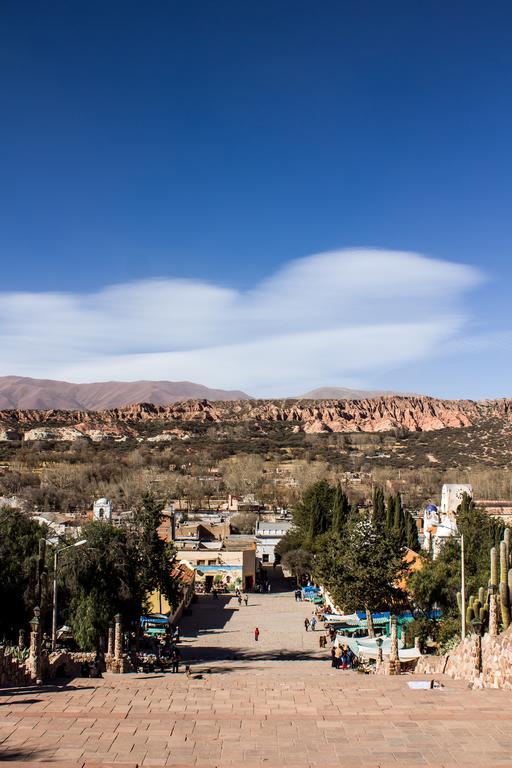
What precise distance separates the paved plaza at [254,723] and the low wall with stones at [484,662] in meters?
0.59

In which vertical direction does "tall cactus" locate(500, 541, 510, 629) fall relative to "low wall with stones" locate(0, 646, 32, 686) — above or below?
above

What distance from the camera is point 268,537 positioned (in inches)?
2766

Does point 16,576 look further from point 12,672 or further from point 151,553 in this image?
point 12,672

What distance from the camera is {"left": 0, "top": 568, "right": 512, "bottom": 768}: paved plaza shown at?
11766 mm

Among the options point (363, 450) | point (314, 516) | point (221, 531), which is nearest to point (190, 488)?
point (221, 531)

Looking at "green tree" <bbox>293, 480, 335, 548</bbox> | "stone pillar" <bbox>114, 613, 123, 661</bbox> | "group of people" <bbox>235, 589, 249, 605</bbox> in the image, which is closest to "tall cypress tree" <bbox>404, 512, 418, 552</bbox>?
"green tree" <bbox>293, 480, 335, 548</bbox>

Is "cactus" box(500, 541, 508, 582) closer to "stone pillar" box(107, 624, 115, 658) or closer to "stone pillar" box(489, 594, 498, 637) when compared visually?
"stone pillar" box(489, 594, 498, 637)

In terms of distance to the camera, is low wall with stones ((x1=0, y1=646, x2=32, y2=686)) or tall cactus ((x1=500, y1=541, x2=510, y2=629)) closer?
low wall with stones ((x1=0, y1=646, x2=32, y2=686))

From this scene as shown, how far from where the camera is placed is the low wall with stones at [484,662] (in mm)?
17328

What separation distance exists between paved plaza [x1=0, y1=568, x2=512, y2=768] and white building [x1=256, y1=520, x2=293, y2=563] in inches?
1801

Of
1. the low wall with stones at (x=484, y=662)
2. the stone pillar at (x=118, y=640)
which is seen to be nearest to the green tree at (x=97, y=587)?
the stone pillar at (x=118, y=640)

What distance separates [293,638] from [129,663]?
11171 millimetres

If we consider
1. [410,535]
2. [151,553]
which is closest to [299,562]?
[410,535]

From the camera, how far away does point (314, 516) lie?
5734cm
